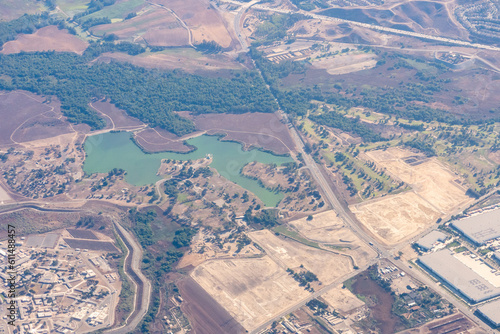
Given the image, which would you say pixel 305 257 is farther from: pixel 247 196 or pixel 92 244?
pixel 92 244

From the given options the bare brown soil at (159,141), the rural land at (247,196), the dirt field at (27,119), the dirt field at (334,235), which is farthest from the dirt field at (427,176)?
the dirt field at (27,119)

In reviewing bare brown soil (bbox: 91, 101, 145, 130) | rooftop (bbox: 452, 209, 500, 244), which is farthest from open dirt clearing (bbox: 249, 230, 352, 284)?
bare brown soil (bbox: 91, 101, 145, 130)

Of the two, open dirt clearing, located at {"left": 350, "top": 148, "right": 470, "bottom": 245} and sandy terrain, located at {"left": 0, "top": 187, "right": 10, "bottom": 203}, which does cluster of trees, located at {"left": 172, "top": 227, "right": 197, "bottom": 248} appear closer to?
open dirt clearing, located at {"left": 350, "top": 148, "right": 470, "bottom": 245}

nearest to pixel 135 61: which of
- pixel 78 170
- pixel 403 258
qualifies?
pixel 78 170

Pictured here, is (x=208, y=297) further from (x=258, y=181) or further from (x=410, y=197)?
(x=410, y=197)

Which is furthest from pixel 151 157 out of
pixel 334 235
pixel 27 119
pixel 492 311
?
pixel 492 311

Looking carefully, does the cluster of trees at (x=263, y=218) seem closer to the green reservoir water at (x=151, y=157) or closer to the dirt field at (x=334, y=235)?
the dirt field at (x=334, y=235)
